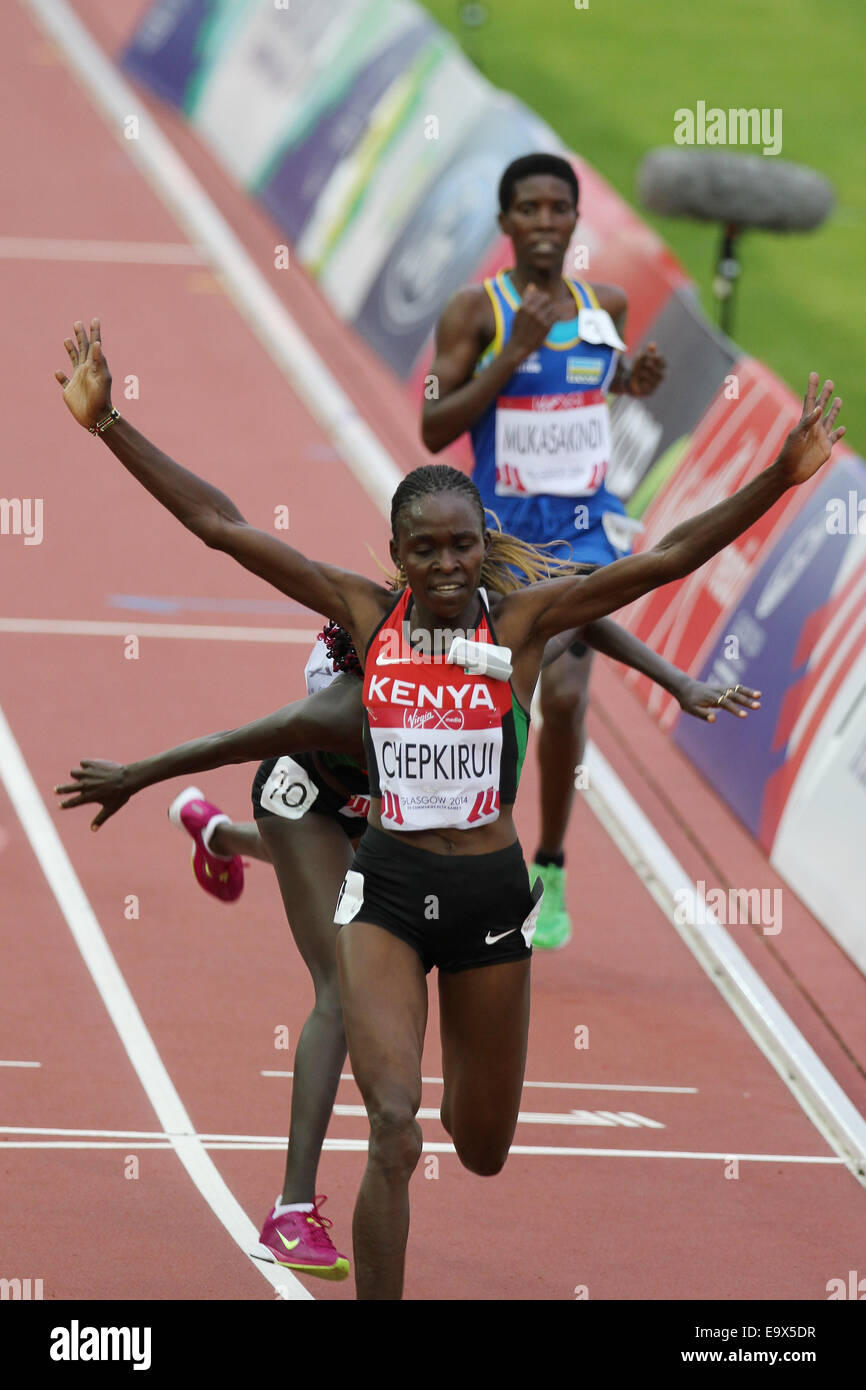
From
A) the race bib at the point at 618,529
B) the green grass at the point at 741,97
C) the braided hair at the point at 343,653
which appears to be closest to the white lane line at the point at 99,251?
the green grass at the point at 741,97

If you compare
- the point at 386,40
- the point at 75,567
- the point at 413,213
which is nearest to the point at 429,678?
the point at 75,567

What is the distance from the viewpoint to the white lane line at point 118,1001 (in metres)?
7.44

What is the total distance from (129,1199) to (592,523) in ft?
11.4

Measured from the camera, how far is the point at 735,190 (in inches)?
659

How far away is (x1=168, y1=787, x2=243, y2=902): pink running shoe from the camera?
27.2ft

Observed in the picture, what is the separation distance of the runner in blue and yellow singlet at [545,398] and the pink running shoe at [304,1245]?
3.20 meters

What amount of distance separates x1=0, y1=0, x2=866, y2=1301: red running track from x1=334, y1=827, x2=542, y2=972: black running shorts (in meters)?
1.33

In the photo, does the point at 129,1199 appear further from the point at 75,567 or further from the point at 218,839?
the point at 75,567

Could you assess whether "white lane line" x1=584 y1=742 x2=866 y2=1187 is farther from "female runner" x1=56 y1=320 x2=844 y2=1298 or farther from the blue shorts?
"female runner" x1=56 y1=320 x2=844 y2=1298

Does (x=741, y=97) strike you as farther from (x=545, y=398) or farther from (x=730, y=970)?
(x=730, y=970)

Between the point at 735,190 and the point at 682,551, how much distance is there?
36.1ft

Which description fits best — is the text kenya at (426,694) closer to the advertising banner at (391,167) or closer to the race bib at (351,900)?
the race bib at (351,900)

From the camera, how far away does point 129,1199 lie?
748 cm

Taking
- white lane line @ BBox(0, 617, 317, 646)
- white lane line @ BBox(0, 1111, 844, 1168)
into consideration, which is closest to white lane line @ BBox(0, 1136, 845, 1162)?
white lane line @ BBox(0, 1111, 844, 1168)
